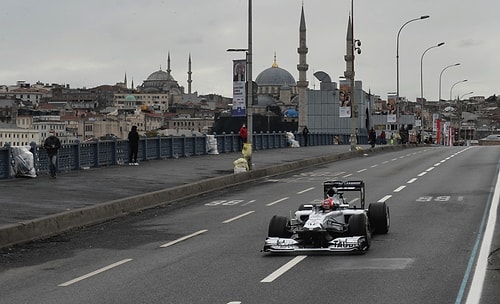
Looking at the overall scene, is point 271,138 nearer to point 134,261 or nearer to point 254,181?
point 254,181

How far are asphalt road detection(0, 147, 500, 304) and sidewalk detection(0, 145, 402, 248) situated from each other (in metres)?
0.49

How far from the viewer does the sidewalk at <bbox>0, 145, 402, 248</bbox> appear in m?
17.2

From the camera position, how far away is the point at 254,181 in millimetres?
32031

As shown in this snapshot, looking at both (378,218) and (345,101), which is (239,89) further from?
(345,101)

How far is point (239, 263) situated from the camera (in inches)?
487

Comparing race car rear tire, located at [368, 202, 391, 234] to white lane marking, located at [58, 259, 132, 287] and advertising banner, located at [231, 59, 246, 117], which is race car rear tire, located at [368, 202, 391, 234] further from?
advertising banner, located at [231, 59, 246, 117]

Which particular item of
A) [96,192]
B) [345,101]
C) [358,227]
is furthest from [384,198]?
[345,101]

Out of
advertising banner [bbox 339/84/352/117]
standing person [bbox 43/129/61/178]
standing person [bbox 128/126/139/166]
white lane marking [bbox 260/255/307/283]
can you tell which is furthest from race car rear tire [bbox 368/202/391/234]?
advertising banner [bbox 339/84/352/117]

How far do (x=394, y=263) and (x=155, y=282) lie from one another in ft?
11.1

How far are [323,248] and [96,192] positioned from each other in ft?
38.6

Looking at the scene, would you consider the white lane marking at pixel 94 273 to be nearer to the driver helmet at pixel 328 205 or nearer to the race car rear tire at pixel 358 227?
the driver helmet at pixel 328 205

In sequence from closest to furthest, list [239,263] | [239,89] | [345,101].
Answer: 1. [239,263]
2. [239,89]
3. [345,101]

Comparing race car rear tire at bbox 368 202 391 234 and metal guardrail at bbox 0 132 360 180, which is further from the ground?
metal guardrail at bbox 0 132 360 180

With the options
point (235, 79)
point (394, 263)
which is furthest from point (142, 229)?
point (235, 79)
